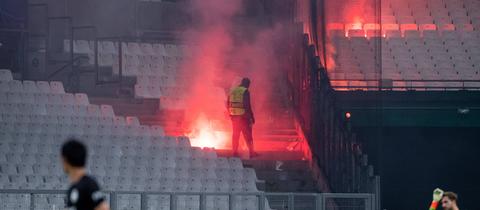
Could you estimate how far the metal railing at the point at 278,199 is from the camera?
1777 cm

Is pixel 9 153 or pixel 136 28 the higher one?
pixel 136 28

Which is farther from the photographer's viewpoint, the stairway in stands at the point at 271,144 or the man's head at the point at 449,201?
the stairway in stands at the point at 271,144

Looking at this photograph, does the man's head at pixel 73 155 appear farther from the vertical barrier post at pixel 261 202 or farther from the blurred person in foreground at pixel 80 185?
the vertical barrier post at pixel 261 202

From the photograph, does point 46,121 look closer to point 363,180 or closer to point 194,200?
point 194,200

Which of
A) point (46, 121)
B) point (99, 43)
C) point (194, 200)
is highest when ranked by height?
point (99, 43)

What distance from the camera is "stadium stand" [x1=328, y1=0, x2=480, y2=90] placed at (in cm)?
2720

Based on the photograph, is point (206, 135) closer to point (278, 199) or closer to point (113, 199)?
point (278, 199)

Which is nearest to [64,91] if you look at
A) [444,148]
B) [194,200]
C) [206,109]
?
[206,109]

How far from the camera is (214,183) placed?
21.3 metres

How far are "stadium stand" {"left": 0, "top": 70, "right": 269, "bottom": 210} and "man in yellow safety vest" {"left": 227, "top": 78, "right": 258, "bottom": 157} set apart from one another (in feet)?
2.15

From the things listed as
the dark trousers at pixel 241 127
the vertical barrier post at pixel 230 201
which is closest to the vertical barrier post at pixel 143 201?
the vertical barrier post at pixel 230 201

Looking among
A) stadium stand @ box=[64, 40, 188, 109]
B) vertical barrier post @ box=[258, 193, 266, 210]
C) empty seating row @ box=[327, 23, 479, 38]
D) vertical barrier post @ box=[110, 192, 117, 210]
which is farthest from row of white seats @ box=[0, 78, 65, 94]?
empty seating row @ box=[327, 23, 479, 38]

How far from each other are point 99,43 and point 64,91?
2244 millimetres

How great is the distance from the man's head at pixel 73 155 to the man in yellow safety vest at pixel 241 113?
1336cm
